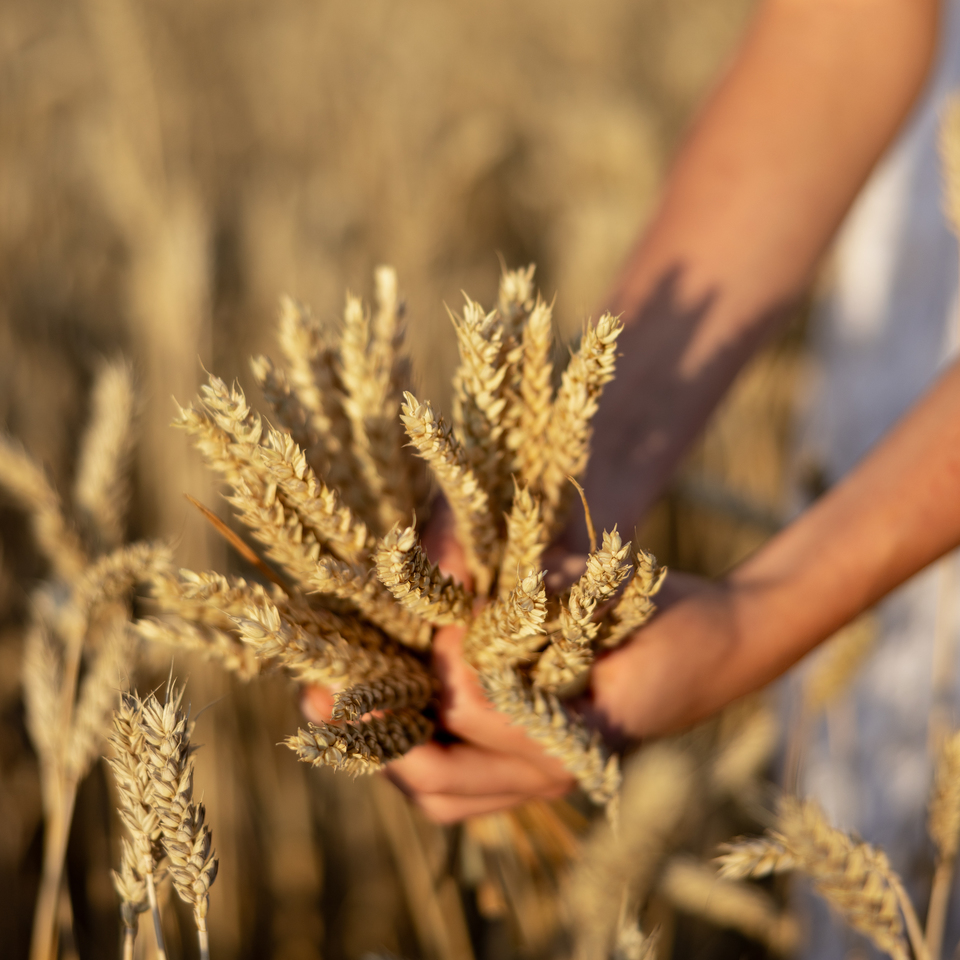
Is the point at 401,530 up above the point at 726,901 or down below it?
above

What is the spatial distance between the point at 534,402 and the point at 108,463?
0.39 m

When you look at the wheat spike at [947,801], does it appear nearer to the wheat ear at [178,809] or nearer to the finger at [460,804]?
the finger at [460,804]

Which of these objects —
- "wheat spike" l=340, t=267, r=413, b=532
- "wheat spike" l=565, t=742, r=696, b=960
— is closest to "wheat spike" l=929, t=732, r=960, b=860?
"wheat spike" l=565, t=742, r=696, b=960

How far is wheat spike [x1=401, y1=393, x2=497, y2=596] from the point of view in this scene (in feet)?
1.07

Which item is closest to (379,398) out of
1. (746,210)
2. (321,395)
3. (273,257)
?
(321,395)

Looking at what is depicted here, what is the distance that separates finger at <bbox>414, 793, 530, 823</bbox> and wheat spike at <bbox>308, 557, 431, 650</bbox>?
0.37 ft

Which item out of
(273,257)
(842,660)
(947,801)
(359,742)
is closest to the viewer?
(359,742)

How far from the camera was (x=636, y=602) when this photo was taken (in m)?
0.37

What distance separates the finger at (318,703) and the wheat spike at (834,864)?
10.1 inches

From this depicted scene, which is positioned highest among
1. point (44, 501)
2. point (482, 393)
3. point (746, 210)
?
point (746, 210)

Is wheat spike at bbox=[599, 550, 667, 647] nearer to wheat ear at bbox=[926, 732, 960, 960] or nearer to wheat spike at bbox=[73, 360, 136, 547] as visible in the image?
wheat ear at bbox=[926, 732, 960, 960]

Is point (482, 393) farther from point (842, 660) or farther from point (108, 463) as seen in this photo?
point (842, 660)

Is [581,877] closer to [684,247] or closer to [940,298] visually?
[684,247]

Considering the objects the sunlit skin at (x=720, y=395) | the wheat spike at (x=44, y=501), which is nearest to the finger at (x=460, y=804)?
the sunlit skin at (x=720, y=395)
